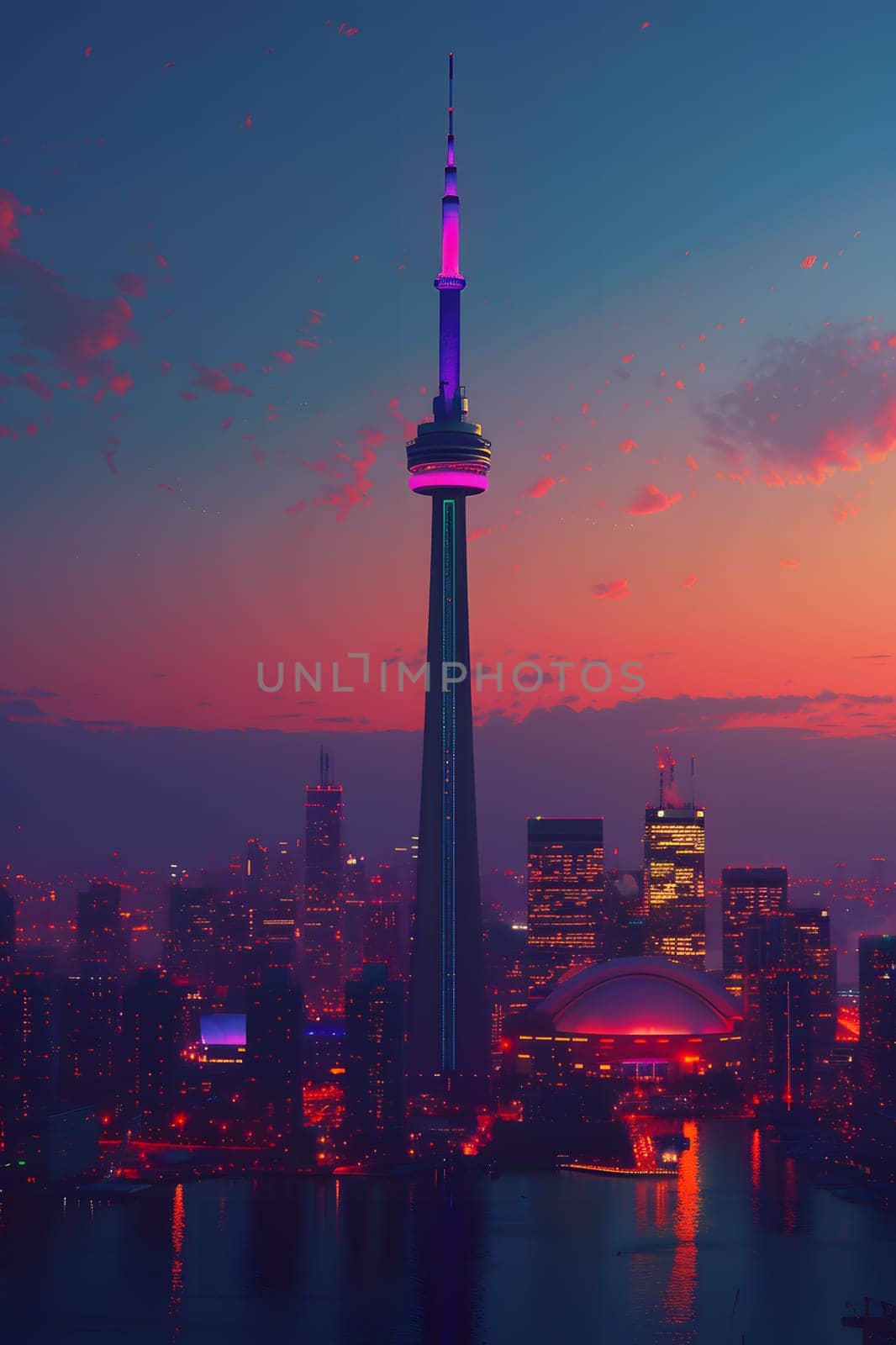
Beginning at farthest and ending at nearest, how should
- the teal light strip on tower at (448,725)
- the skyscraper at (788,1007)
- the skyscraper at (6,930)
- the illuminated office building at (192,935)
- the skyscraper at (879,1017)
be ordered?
the illuminated office building at (192,935), the skyscraper at (6,930), the skyscraper at (788,1007), the teal light strip on tower at (448,725), the skyscraper at (879,1017)

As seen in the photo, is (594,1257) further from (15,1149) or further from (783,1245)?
(15,1149)

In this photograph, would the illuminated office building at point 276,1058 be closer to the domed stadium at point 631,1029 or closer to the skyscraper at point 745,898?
the domed stadium at point 631,1029

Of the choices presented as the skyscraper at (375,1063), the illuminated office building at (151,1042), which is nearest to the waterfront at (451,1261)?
the skyscraper at (375,1063)

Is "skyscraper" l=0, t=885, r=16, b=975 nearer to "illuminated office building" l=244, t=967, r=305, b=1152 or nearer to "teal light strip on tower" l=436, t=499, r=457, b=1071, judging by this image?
"illuminated office building" l=244, t=967, r=305, b=1152

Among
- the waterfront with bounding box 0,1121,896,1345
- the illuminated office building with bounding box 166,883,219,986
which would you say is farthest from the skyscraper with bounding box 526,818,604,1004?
the waterfront with bounding box 0,1121,896,1345

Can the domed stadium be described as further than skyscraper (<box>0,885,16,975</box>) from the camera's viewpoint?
No
